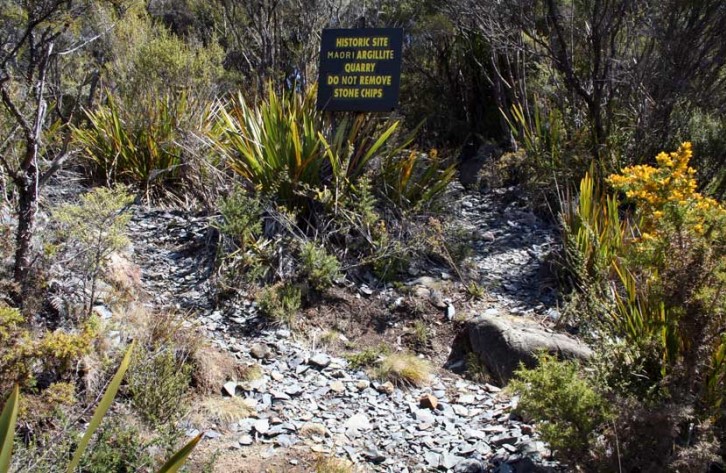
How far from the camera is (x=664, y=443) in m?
2.93

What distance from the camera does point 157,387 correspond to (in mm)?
3949

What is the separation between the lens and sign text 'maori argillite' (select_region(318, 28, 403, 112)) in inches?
→ 275

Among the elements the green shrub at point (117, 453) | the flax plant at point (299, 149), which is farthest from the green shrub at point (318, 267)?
the green shrub at point (117, 453)

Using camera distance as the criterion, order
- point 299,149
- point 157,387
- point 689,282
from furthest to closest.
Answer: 1. point 299,149
2. point 157,387
3. point 689,282

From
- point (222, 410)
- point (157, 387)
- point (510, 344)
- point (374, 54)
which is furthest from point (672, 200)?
point (374, 54)

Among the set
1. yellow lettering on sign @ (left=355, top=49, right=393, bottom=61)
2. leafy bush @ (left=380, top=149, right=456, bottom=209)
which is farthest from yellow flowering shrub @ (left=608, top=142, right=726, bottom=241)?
yellow lettering on sign @ (left=355, top=49, right=393, bottom=61)

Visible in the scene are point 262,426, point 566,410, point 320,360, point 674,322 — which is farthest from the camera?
point 320,360

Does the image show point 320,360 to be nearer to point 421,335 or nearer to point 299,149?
point 421,335

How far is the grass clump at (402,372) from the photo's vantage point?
187 inches

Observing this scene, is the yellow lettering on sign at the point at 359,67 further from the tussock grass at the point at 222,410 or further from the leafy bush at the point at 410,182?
the tussock grass at the point at 222,410

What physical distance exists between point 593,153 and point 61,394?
6.28 meters

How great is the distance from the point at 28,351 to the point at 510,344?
305 centimetres

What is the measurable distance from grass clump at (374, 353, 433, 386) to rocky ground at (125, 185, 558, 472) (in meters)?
0.08

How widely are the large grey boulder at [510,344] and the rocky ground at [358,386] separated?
0.61 ft
